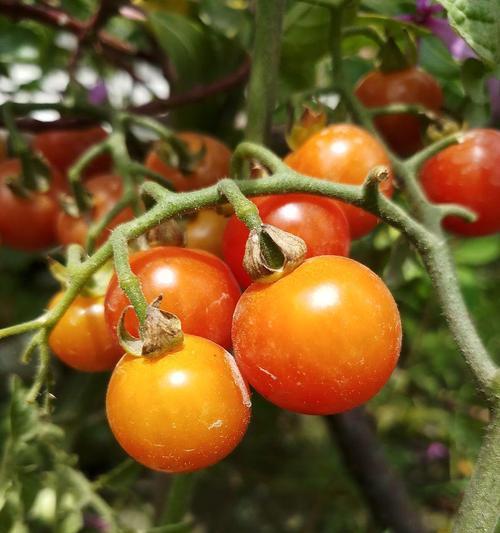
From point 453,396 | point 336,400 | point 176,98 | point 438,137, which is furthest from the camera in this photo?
point 453,396

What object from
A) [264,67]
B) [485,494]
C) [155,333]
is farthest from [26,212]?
[485,494]

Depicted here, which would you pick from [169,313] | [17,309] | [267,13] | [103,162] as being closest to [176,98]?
[103,162]

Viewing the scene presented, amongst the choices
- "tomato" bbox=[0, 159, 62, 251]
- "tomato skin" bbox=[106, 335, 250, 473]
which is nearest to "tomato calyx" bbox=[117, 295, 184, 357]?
"tomato skin" bbox=[106, 335, 250, 473]

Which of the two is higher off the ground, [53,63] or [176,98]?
[176,98]

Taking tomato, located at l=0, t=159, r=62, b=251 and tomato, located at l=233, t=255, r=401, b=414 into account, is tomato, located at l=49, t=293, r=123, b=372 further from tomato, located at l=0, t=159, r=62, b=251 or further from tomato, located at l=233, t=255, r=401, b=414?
tomato, located at l=0, t=159, r=62, b=251

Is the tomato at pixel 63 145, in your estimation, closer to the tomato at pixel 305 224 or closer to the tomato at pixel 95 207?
the tomato at pixel 95 207

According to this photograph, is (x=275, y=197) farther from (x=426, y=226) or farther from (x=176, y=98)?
(x=176, y=98)
